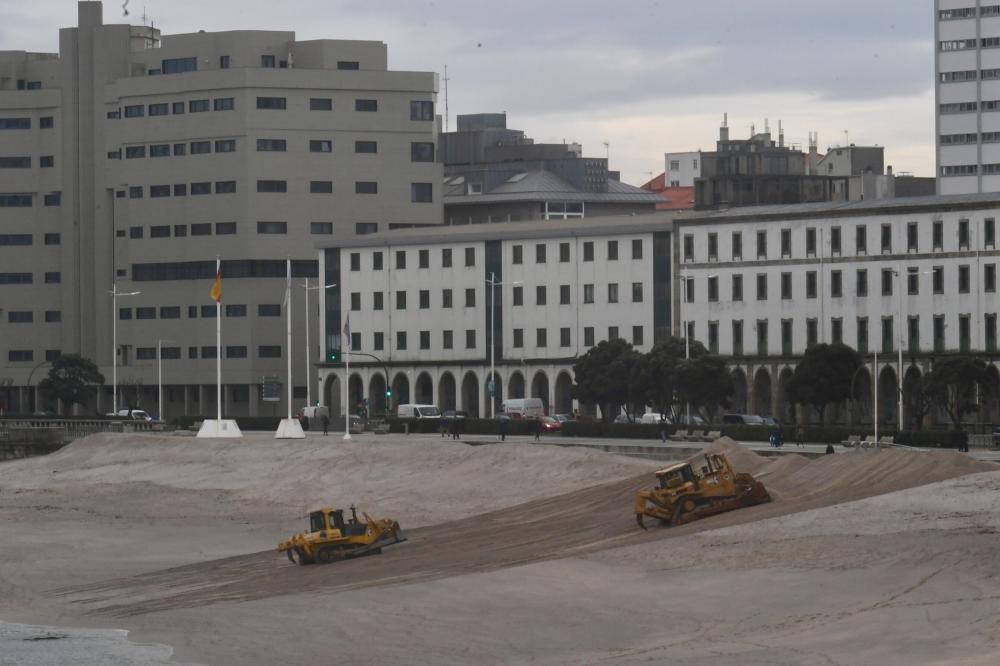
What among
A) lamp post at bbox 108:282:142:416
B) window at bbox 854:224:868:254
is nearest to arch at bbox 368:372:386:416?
lamp post at bbox 108:282:142:416

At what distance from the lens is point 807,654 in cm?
3856

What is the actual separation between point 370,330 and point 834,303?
4120 centimetres

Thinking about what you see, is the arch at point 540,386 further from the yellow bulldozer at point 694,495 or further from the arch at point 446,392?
the yellow bulldozer at point 694,495

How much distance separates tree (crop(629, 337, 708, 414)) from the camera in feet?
410

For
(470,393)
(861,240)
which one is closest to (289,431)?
(861,240)

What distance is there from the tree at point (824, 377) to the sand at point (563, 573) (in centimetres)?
4503

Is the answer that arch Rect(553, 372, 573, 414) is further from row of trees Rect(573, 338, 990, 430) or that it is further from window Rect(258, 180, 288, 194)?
window Rect(258, 180, 288, 194)

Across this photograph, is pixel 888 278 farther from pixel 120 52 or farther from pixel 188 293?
pixel 120 52

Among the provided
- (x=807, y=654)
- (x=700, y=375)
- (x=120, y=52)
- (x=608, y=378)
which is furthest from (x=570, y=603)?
(x=120, y=52)

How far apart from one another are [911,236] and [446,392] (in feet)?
135

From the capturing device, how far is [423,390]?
161125 millimetres

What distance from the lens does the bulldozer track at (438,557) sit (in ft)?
172

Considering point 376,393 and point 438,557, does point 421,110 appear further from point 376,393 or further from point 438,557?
point 438,557

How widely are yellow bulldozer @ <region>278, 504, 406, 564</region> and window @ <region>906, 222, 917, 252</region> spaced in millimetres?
85414
